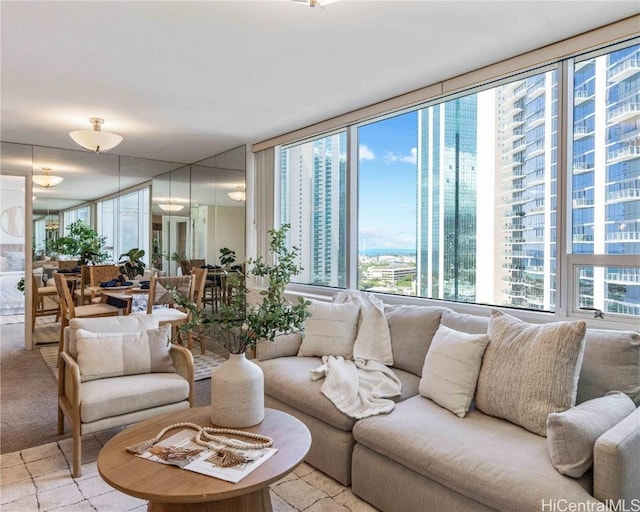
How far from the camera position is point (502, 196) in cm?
315

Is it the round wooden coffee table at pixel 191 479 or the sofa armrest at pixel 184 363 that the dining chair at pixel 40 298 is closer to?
the sofa armrest at pixel 184 363

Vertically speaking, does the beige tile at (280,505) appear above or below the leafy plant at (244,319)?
below

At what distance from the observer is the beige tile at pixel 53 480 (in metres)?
2.27

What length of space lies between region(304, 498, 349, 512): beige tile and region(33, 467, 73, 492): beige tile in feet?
4.42

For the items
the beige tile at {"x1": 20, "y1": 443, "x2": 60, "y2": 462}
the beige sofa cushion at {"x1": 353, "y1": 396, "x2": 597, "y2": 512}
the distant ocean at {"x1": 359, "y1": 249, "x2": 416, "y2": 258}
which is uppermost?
the distant ocean at {"x1": 359, "y1": 249, "x2": 416, "y2": 258}

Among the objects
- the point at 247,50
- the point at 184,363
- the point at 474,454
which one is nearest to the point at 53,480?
the point at 184,363

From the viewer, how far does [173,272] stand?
679 centimetres

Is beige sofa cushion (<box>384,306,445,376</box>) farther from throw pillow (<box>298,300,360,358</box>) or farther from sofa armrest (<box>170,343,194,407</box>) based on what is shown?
sofa armrest (<box>170,343,194,407</box>)

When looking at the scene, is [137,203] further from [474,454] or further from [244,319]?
[474,454]

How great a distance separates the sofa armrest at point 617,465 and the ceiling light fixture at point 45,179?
6.32 meters

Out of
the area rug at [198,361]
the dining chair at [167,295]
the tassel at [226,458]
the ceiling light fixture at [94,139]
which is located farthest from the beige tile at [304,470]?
the ceiling light fixture at [94,139]

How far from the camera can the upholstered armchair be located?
2.38 metres

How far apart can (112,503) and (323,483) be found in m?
1.10

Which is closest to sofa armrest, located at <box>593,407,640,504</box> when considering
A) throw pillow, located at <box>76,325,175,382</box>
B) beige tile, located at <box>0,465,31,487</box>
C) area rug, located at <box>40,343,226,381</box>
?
throw pillow, located at <box>76,325,175,382</box>
